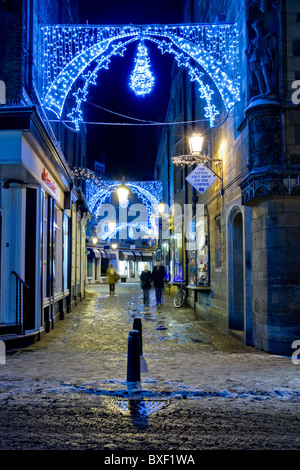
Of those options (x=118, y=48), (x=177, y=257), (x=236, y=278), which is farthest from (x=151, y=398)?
(x=177, y=257)

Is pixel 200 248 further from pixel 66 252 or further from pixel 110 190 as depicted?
pixel 110 190

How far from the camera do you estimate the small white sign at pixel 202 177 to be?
41.8 ft

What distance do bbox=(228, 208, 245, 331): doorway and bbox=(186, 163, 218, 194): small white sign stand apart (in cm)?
136

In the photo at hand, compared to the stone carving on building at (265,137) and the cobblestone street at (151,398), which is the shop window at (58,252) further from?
the stone carving on building at (265,137)

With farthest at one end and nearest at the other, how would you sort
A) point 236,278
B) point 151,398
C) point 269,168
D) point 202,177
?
1. point 202,177
2. point 236,278
3. point 269,168
4. point 151,398

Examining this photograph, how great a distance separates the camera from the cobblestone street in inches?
171

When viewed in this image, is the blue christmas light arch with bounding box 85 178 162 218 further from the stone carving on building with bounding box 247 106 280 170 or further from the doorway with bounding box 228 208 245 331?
the stone carving on building with bounding box 247 106 280 170

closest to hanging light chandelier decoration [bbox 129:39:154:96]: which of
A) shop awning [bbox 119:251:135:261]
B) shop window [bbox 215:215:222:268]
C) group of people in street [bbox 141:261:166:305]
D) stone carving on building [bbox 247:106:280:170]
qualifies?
stone carving on building [bbox 247:106:280:170]

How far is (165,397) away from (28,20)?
9.39 m

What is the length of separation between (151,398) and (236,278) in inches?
249

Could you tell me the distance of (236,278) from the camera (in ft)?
38.2

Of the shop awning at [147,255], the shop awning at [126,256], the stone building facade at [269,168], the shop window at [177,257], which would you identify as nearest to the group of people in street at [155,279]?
the shop window at [177,257]

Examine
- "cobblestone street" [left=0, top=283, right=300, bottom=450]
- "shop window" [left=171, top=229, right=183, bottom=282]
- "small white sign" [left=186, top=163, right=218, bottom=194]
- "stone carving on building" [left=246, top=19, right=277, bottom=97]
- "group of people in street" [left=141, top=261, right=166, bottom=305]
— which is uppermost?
"stone carving on building" [left=246, top=19, right=277, bottom=97]

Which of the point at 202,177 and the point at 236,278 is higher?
the point at 202,177
